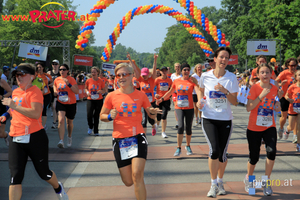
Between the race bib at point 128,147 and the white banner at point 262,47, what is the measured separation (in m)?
21.6

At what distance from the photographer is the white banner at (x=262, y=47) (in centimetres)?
2364

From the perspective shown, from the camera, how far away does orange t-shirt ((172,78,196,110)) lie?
7.23m

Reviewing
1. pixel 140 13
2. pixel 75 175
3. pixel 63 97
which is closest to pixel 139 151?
pixel 75 175

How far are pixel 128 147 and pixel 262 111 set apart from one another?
6.93 feet

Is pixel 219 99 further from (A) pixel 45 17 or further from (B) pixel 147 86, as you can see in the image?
(A) pixel 45 17

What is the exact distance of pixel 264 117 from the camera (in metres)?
4.71

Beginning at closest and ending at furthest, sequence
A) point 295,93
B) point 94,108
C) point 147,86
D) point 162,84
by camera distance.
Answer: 1. point 295,93
2. point 147,86
3. point 162,84
4. point 94,108

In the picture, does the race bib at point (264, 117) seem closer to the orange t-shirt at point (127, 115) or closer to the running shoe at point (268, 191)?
the running shoe at point (268, 191)

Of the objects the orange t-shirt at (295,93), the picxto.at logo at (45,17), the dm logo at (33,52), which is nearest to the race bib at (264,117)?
the orange t-shirt at (295,93)

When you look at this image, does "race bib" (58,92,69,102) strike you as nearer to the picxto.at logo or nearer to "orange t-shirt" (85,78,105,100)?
"orange t-shirt" (85,78,105,100)

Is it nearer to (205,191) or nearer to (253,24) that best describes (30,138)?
(205,191)

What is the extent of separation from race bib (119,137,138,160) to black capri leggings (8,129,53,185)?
3.32ft

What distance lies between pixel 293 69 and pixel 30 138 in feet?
21.8

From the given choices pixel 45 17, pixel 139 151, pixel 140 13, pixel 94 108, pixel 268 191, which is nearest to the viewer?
pixel 139 151
